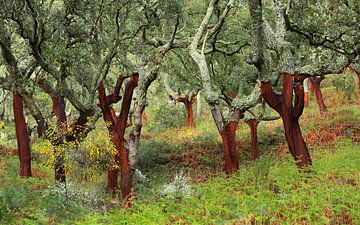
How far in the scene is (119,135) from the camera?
13.9m

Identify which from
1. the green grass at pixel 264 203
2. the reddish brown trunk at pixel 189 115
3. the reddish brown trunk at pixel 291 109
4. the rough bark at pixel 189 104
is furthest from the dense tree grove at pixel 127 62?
the reddish brown trunk at pixel 189 115

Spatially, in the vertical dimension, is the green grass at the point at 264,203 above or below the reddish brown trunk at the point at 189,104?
below

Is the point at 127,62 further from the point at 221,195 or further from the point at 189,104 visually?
the point at 189,104

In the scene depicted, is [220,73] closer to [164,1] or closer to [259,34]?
[164,1]

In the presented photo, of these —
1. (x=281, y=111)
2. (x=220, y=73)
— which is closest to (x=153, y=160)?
(x=220, y=73)

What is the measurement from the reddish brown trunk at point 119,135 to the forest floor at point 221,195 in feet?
1.93

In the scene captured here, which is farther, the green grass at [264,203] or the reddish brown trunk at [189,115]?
the reddish brown trunk at [189,115]

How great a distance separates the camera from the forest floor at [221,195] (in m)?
8.30

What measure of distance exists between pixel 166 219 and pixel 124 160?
508cm

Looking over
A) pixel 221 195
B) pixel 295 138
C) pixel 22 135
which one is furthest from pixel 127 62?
pixel 221 195

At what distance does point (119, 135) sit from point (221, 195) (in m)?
4.60

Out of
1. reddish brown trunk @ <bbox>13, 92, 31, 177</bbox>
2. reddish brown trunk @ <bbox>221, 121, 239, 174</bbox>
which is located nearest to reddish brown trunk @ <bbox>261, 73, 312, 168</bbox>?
reddish brown trunk @ <bbox>221, 121, 239, 174</bbox>

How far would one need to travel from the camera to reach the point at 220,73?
21.3 m

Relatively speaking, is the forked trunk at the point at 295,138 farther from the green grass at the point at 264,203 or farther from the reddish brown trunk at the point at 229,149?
the reddish brown trunk at the point at 229,149
